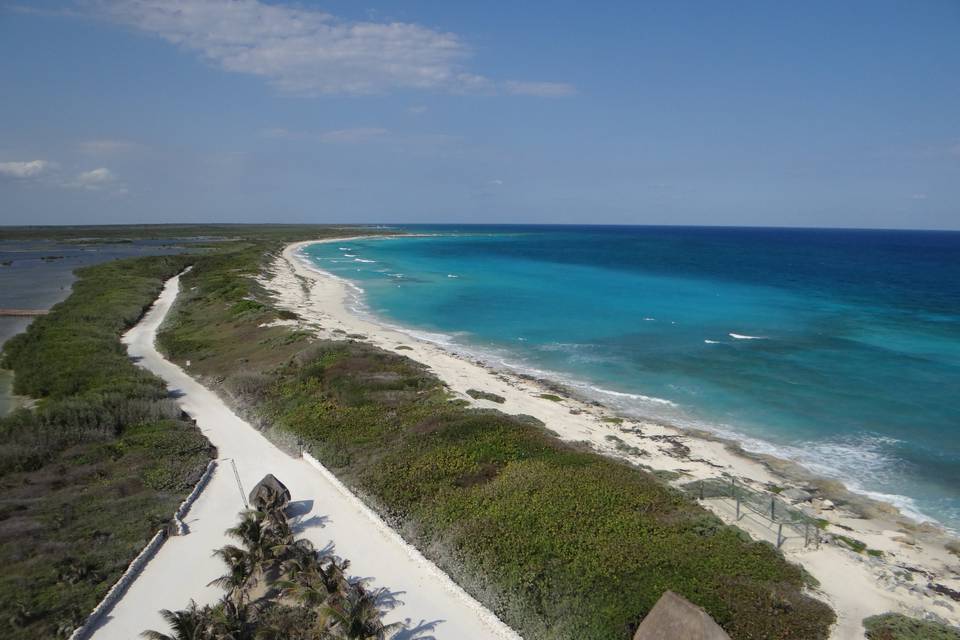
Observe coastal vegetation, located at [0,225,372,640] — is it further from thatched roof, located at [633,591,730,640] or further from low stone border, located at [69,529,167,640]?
thatched roof, located at [633,591,730,640]

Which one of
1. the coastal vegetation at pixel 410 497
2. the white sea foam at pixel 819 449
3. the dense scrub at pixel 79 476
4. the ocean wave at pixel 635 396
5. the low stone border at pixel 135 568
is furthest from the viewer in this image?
the ocean wave at pixel 635 396

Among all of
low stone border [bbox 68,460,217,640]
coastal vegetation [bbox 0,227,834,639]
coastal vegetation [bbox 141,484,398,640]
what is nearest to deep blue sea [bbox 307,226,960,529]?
coastal vegetation [bbox 0,227,834,639]

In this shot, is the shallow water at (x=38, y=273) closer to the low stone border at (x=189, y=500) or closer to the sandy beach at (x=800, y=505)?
the low stone border at (x=189, y=500)

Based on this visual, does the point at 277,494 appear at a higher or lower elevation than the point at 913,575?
higher

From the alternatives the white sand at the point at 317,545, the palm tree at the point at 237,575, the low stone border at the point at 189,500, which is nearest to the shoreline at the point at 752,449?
the white sand at the point at 317,545

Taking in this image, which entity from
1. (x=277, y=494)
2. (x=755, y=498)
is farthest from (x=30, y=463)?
(x=755, y=498)

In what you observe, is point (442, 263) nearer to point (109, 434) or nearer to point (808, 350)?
point (808, 350)
